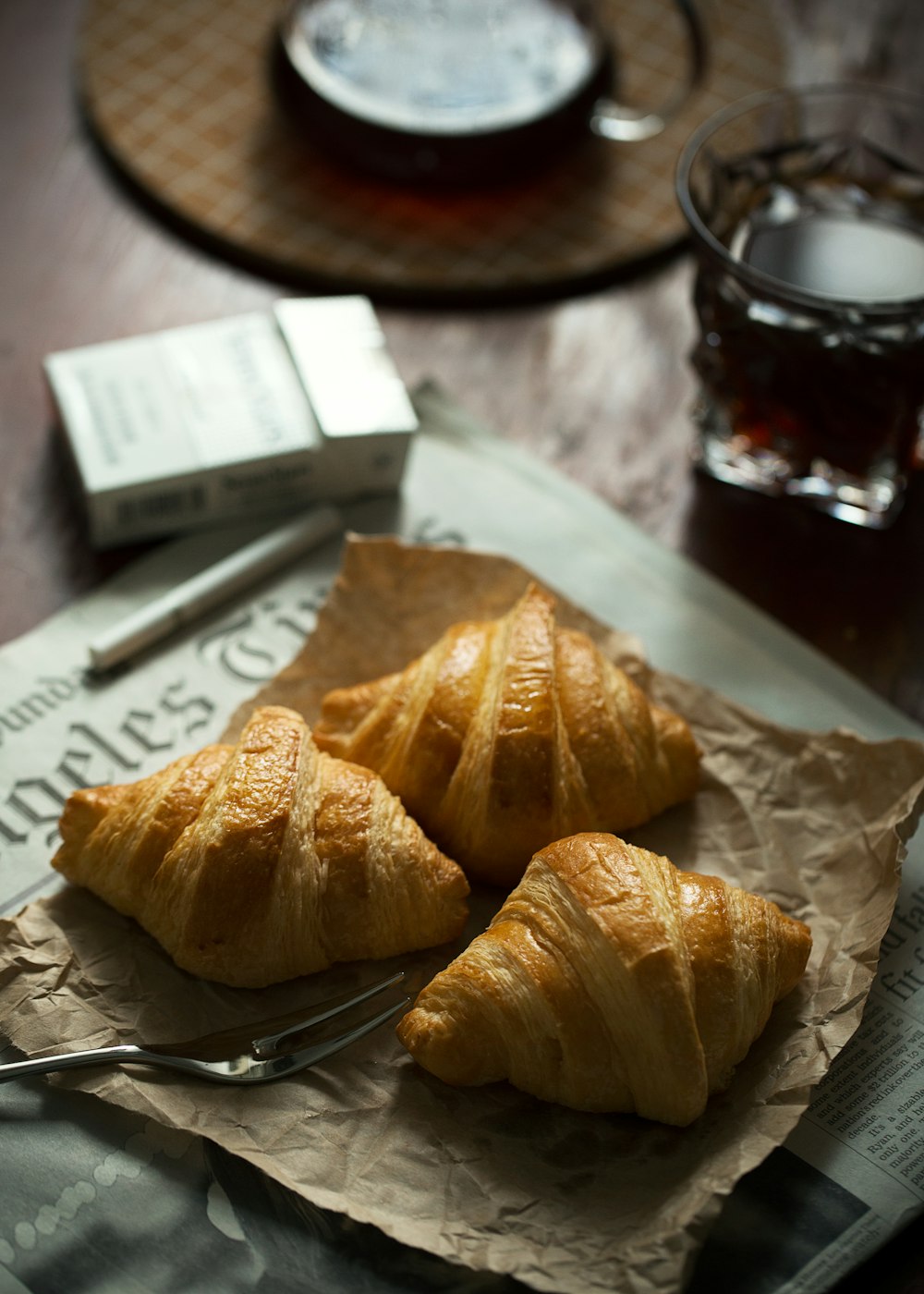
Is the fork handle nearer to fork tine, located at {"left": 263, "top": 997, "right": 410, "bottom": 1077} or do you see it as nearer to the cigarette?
fork tine, located at {"left": 263, "top": 997, "right": 410, "bottom": 1077}

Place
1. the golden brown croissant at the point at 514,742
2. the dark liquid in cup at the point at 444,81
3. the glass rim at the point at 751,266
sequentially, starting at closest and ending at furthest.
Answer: the golden brown croissant at the point at 514,742
the glass rim at the point at 751,266
the dark liquid in cup at the point at 444,81

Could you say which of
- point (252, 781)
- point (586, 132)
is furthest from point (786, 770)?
point (586, 132)

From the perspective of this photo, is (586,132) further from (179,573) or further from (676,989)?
(676,989)

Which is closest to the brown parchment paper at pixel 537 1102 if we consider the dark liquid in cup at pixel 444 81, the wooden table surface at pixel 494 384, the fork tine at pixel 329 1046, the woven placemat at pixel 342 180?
the fork tine at pixel 329 1046

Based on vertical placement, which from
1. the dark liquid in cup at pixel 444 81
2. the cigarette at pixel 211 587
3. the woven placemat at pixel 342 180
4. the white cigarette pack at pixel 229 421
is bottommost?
the cigarette at pixel 211 587

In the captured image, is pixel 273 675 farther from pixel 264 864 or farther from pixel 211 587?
pixel 264 864

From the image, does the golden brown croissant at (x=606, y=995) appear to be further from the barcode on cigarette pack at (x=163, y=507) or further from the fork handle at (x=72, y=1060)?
the barcode on cigarette pack at (x=163, y=507)

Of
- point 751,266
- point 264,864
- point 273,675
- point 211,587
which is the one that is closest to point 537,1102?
point 264,864
